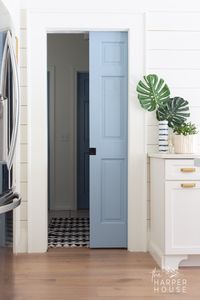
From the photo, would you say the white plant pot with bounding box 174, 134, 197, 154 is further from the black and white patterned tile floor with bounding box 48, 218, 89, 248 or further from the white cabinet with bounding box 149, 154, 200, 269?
the black and white patterned tile floor with bounding box 48, 218, 89, 248

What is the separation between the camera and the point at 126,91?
3777mm

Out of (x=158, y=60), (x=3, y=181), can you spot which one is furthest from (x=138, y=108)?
(x=3, y=181)

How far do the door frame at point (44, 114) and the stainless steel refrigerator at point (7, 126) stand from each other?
1.43 metres

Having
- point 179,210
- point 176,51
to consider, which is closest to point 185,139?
point 179,210

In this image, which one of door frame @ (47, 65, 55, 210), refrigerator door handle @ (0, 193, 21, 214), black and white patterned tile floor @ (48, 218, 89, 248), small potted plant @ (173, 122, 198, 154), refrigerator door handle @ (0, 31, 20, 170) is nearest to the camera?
refrigerator door handle @ (0, 193, 21, 214)

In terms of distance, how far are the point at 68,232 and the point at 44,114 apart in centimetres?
149

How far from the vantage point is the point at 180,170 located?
126 inches

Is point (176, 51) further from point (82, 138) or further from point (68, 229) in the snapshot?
point (82, 138)

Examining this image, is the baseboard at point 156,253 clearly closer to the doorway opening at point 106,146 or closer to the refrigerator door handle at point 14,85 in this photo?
the doorway opening at point 106,146

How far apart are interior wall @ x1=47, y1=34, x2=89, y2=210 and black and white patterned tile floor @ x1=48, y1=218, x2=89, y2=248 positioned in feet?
2.58

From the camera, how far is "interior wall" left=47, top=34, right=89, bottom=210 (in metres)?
6.09

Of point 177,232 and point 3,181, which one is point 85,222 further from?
point 3,181

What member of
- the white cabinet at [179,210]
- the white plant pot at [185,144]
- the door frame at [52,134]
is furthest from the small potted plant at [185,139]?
the door frame at [52,134]

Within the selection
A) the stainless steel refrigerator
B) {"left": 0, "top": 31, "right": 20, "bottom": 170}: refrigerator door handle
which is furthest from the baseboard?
{"left": 0, "top": 31, "right": 20, "bottom": 170}: refrigerator door handle
